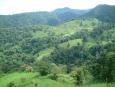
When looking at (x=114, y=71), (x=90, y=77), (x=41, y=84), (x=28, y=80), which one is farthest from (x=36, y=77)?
(x=114, y=71)

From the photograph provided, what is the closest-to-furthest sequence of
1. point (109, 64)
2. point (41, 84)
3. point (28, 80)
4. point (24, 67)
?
point (109, 64), point (41, 84), point (28, 80), point (24, 67)

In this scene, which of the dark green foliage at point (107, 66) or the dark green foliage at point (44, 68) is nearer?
the dark green foliage at point (107, 66)

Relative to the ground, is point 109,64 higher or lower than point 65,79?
higher

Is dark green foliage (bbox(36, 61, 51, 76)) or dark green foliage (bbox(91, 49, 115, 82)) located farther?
dark green foliage (bbox(36, 61, 51, 76))

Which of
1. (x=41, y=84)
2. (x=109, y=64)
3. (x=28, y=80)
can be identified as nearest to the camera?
(x=109, y=64)

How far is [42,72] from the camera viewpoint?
134625 millimetres

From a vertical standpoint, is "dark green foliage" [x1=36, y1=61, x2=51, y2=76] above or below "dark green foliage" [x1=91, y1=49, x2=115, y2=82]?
below

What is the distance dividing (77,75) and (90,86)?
6.83 metres

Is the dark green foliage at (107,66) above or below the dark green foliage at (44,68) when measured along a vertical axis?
above

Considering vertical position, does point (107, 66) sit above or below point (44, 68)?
above

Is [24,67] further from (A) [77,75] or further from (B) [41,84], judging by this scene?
(A) [77,75]

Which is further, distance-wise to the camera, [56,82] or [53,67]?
[53,67]

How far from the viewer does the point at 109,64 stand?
106m

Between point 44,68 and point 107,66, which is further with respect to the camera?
point 44,68
